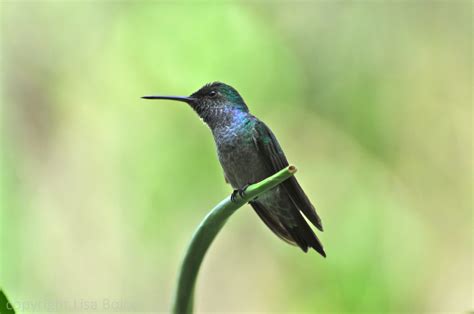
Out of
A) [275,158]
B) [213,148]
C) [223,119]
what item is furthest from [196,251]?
[213,148]

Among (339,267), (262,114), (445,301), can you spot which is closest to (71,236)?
(262,114)

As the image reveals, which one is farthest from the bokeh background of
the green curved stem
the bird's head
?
the green curved stem

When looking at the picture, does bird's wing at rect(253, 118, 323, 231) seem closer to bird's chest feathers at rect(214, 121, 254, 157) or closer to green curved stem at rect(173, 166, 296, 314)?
bird's chest feathers at rect(214, 121, 254, 157)

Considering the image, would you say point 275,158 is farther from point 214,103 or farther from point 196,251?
point 196,251

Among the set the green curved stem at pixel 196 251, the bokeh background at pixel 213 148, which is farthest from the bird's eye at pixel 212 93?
the bokeh background at pixel 213 148

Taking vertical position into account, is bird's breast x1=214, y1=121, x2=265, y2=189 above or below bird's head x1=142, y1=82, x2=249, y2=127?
below

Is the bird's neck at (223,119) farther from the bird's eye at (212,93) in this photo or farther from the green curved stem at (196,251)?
the green curved stem at (196,251)

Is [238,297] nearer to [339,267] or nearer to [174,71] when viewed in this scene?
[339,267]
